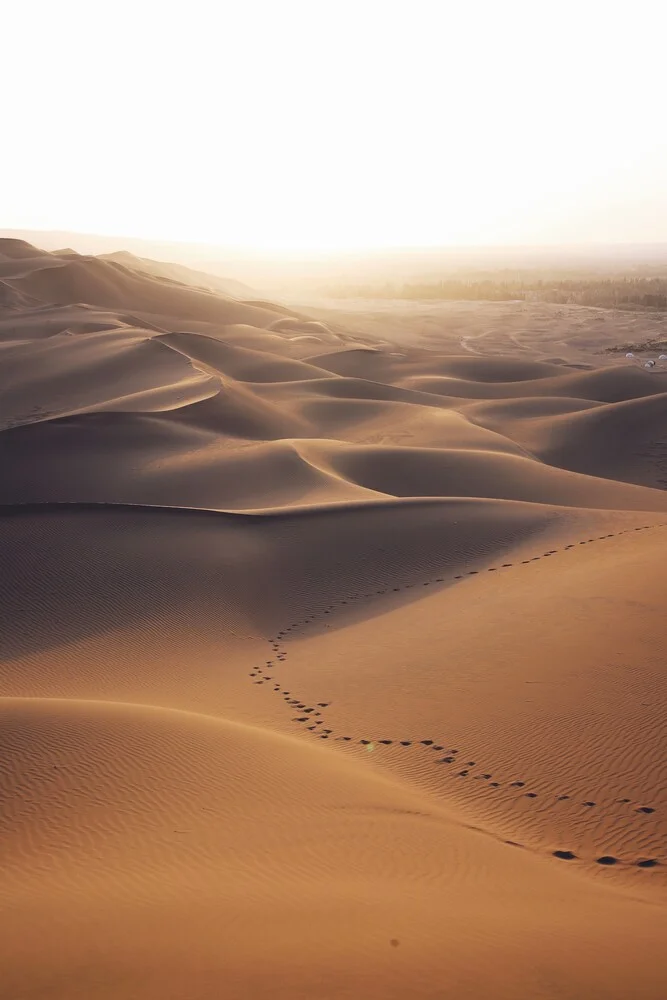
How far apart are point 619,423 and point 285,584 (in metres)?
18.1

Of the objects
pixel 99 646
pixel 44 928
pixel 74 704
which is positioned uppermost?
pixel 44 928

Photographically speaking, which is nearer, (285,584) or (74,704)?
(74,704)

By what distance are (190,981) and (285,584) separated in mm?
8466

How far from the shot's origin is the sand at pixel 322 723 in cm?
362

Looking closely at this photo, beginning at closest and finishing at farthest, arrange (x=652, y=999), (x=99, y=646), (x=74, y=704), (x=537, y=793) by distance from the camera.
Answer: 1. (x=652, y=999)
2. (x=537, y=793)
3. (x=74, y=704)
4. (x=99, y=646)

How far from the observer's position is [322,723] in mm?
7578

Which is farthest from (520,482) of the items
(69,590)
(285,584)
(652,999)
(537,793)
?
(652,999)

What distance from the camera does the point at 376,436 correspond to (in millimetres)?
24234

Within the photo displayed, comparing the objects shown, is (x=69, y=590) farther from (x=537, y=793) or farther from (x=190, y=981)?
(x=190, y=981)

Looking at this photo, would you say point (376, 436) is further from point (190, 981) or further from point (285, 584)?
point (190, 981)

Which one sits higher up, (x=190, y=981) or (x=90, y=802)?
(x=190, y=981)

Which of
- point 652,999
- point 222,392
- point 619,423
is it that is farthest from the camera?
point 619,423

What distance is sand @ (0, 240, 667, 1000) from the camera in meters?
3.62

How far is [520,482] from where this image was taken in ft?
61.6
